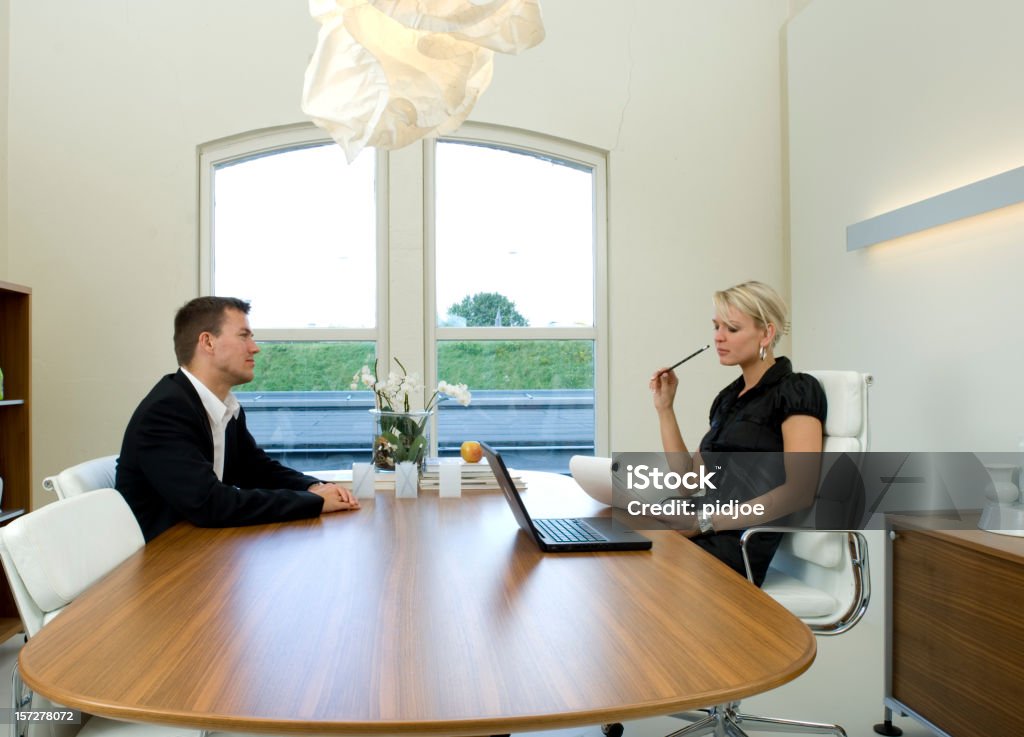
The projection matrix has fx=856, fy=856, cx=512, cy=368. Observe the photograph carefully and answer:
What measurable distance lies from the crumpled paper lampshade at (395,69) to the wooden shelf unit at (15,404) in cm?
221

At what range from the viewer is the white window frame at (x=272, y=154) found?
435cm

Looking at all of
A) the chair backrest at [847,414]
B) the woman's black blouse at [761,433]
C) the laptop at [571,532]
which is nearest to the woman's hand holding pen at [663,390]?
the woman's black blouse at [761,433]

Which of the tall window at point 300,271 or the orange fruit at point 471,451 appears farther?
the tall window at point 300,271

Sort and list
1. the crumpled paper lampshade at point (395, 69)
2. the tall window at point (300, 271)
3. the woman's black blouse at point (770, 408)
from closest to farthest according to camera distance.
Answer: the crumpled paper lampshade at point (395, 69) < the woman's black blouse at point (770, 408) < the tall window at point (300, 271)

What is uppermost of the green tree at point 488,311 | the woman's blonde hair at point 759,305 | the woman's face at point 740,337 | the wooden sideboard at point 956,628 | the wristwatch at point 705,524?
the green tree at point 488,311

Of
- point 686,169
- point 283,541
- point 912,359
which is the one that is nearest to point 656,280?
point 686,169

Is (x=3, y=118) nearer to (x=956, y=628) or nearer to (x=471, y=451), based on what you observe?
(x=471, y=451)

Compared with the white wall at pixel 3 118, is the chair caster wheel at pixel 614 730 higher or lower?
lower

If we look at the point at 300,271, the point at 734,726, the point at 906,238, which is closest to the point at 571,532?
the point at 734,726

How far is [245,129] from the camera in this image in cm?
430

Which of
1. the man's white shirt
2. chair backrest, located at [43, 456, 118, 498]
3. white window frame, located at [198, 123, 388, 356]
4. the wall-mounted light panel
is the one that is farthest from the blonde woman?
white window frame, located at [198, 123, 388, 356]

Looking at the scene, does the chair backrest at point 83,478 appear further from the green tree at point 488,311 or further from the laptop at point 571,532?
the green tree at point 488,311

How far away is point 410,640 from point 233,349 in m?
1.62

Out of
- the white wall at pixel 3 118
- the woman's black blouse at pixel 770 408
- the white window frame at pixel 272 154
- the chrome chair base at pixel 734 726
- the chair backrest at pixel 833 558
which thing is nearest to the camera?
the chair backrest at pixel 833 558
